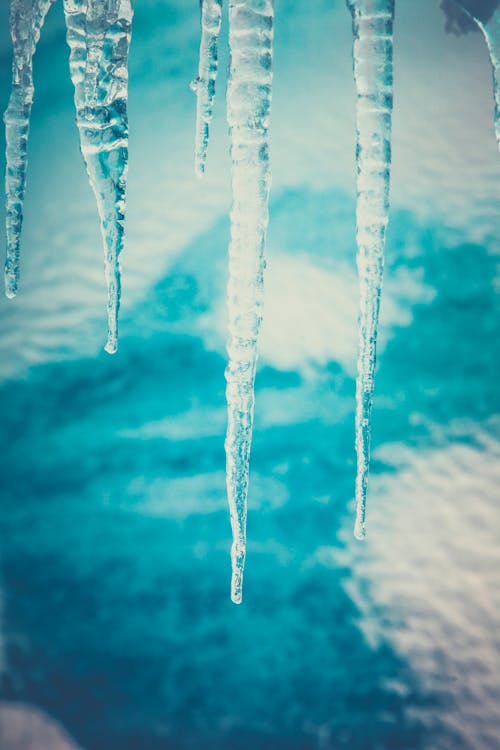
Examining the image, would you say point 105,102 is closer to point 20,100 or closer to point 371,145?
point 20,100

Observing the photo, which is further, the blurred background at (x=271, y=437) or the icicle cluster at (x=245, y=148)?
the blurred background at (x=271, y=437)

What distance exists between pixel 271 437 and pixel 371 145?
1.16 feet

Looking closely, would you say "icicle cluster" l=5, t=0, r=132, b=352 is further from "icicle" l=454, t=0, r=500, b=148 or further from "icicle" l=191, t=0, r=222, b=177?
"icicle" l=454, t=0, r=500, b=148

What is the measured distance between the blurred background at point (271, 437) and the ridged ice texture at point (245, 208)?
19 centimetres

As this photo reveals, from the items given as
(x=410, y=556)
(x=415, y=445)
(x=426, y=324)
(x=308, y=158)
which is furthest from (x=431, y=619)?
(x=308, y=158)

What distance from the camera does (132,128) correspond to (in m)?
0.69

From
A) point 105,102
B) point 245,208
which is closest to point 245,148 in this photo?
point 245,208

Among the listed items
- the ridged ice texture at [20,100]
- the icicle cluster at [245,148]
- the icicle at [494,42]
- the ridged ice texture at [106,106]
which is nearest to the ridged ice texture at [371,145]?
the icicle cluster at [245,148]

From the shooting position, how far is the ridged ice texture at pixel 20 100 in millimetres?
532

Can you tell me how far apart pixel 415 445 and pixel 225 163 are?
440mm

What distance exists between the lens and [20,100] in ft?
1.75

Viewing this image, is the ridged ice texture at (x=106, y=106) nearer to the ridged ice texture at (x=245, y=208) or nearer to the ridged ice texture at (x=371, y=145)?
the ridged ice texture at (x=245, y=208)

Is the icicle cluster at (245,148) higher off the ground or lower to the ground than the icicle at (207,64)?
lower

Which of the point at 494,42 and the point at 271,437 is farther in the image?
the point at 271,437
